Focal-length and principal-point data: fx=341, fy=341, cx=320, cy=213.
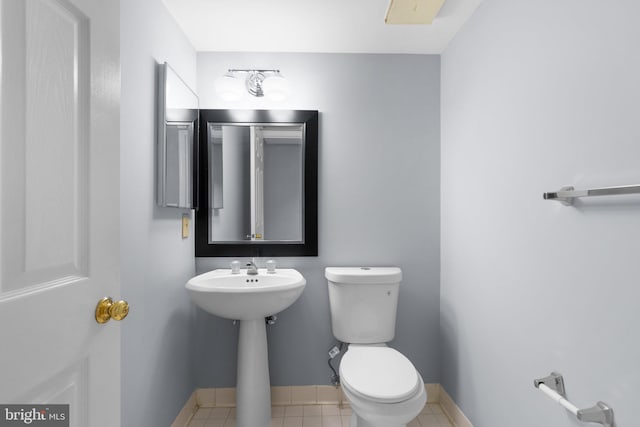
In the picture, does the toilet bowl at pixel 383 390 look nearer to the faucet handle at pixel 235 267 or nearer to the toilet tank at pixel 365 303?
the toilet tank at pixel 365 303

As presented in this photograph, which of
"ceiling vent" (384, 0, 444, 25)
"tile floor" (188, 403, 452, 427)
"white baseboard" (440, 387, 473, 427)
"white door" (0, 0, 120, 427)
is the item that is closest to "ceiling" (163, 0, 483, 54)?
"ceiling vent" (384, 0, 444, 25)

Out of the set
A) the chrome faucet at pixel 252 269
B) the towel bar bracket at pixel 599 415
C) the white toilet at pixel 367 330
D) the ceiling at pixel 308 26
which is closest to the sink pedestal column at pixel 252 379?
the chrome faucet at pixel 252 269

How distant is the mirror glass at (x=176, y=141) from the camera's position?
61.8 inches

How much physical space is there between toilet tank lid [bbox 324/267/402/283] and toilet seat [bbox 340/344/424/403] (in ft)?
1.19

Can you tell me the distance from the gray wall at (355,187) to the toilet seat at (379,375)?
1.58 feet

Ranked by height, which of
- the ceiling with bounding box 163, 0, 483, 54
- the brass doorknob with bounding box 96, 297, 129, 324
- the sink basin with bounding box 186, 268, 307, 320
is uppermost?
the ceiling with bounding box 163, 0, 483, 54

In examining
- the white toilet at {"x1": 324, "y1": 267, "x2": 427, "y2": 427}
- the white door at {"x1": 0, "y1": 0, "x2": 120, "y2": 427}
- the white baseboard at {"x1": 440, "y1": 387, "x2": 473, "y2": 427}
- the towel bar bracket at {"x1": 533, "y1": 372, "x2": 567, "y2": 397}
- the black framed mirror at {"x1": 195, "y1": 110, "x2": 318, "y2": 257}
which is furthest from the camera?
the black framed mirror at {"x1": 195, "y1": 110, "x2": 318, "y2": 257}

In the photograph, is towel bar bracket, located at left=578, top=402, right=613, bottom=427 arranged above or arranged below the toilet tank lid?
below

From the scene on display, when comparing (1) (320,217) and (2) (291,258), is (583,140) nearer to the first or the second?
(1) (320,217)

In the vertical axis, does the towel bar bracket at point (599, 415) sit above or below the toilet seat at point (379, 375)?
above

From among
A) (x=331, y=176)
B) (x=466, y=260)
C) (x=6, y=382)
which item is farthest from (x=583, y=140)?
(x=6, y=382)

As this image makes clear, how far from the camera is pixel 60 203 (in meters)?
0.67

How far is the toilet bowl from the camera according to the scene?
1.36 m

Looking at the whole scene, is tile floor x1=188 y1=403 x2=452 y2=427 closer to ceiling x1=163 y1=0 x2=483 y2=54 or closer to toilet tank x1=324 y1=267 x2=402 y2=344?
toilet tank x1=324 y1=267 x2=402 y2=344
